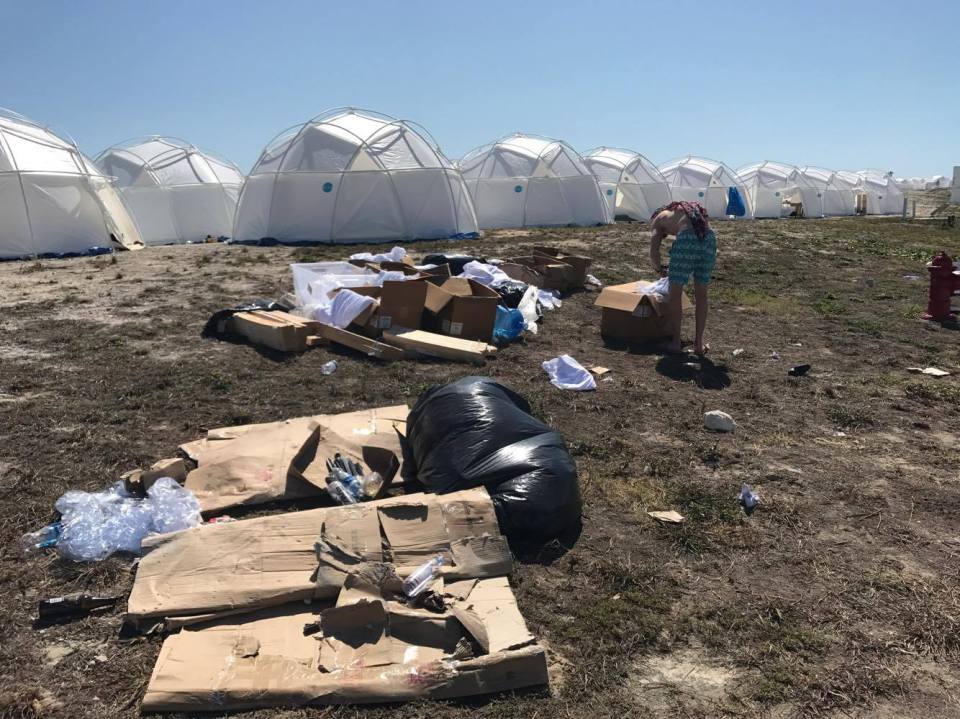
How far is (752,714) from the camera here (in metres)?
2.58

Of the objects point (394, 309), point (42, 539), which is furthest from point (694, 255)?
point (42, 539)

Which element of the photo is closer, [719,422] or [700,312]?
[719,422]

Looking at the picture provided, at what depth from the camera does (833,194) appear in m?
45.6

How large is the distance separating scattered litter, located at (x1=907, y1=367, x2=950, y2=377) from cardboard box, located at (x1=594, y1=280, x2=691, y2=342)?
2420 mm

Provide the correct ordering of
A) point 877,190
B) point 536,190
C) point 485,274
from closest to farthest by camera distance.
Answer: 1. point 485,274
2. point 536,190
3. point 877,190

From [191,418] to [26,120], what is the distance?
61.9 feet

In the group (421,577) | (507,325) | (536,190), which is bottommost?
(421,577)

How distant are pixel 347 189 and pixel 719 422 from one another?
16256mm

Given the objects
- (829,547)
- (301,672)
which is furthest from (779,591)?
(301,672)

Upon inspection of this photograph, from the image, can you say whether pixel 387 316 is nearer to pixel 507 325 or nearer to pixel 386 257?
pixel 507 325

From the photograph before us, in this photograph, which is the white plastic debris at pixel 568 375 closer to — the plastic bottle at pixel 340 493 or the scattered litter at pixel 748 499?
the scattered litter at pixel 748 499

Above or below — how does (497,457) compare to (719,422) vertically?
above

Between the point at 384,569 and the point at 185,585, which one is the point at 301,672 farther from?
the point at 185,585

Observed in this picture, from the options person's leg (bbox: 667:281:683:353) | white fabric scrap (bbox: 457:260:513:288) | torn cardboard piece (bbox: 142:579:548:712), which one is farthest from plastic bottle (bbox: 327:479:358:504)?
white fabric scrap (bbox: 457:260:513:288)
